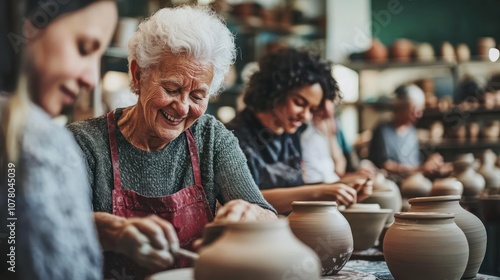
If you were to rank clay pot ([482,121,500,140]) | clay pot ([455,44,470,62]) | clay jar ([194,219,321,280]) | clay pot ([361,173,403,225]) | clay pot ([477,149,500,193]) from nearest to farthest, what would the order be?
clay jar ([194,219,321,280]) < clay pot ([361,173,403,225]) < clay pot ([477,149,500,193]) < clay pot ([482,121,500,140]) < clay pot ([455,44,470,62])

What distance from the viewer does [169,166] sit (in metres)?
2.20

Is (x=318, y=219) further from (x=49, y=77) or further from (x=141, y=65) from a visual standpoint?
(x=49, y=77)

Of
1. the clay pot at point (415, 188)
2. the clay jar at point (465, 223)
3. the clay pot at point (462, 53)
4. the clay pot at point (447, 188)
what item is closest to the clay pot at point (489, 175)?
the clay pot at point (415, 188)

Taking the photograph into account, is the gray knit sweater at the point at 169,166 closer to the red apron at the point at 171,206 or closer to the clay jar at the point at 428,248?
the red apron at the point at 171,206

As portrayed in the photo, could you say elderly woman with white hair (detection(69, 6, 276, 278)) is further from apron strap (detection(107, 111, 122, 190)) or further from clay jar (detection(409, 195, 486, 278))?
clay jar (detection(409, 195, 486, 278))

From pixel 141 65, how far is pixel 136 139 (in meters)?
0.26

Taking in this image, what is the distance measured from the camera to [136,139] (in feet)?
7.13

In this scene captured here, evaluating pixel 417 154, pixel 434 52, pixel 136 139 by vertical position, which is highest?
pixel 434 52

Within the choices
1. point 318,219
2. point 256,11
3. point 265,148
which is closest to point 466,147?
point 256,11

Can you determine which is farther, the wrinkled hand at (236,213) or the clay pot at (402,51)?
the clay pot at (402,51)

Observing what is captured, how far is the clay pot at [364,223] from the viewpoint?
2.61 m

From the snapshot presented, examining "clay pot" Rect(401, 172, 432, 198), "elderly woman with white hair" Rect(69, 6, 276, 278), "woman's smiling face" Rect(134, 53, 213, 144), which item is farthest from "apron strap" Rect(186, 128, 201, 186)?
"clay pot" Rect(401, 172, 432, 198)

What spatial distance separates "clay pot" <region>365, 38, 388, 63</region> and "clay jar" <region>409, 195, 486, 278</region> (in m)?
5.44

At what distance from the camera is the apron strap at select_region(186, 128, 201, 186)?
87.1 inches
